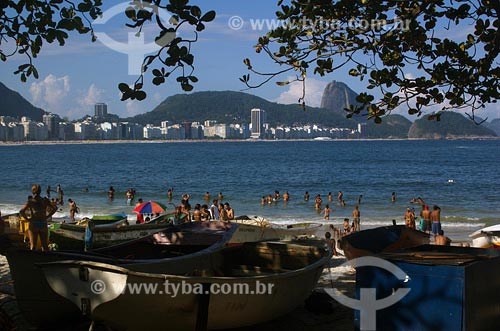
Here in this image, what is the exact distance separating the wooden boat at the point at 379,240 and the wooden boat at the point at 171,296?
328 centimetres

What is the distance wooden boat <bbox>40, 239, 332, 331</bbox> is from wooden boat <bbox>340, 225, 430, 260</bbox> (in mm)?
3277

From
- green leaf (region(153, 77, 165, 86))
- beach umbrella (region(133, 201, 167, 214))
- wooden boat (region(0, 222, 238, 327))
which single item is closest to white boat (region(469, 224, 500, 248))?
wooden boat (region(0, 222, 238, 327))

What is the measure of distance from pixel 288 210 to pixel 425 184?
71.4ft

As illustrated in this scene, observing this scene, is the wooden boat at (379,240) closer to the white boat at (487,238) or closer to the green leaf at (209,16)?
the white boat at (487,238)

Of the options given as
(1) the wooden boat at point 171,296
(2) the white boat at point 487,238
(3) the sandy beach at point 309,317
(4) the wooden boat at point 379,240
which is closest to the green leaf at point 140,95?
(1) the wooden boat at point 171,296

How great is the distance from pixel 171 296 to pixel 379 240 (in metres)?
6.34

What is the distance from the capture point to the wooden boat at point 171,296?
6438 millimetres

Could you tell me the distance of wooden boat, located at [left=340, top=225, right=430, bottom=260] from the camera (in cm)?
1098

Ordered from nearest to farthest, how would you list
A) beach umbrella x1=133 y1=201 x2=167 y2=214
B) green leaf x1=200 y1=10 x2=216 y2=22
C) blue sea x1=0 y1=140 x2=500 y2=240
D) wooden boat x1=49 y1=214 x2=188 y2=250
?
green leaf x1=200 y1=10 x2=216 y2=22
wooden boat x1=49 y1=214 x2=188 y2=250
beach umbrella x1=133 y1=201 x2=167 y2=214
blue sea x1=0 y1=140 x2=500 y2=240

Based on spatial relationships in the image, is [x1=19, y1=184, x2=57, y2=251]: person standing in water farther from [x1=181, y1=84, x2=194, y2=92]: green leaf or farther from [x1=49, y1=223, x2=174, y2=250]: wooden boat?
[x1=181, y1=84, x2=194, y2=92]: green leaf

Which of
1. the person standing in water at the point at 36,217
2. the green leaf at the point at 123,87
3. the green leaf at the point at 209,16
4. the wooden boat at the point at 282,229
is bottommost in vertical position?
the wooden boat at the point at 282,229

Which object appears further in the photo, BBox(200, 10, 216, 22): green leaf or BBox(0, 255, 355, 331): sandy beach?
BBox(0, 255, 355, 331): sandy beach

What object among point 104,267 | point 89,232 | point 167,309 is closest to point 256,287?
point 167,309

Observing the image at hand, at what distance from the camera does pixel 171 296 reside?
21.7 ft
